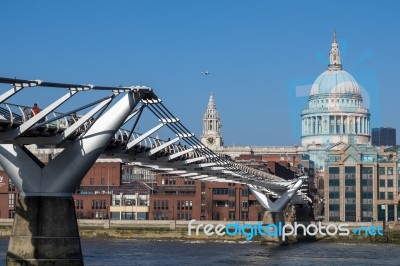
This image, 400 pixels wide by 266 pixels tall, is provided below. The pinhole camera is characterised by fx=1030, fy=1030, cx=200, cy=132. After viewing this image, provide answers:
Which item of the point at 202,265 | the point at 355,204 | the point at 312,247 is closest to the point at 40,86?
the point at 202,265

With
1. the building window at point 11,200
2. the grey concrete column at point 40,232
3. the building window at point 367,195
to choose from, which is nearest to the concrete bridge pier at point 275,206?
the building window at point 367,195

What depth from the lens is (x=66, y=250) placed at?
44.4 m

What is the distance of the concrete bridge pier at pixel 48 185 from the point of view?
43781 mm

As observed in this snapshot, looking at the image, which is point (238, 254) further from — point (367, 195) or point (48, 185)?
point (367, 195)

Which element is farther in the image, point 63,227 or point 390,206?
point 390,206

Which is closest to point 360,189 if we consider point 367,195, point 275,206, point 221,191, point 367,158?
point 367,195

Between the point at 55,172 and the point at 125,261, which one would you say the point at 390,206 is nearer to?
the point at 125,261

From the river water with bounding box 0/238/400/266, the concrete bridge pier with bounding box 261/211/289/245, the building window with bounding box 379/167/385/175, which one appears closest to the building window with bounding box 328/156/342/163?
the building window with bounding box 379/167/385/175

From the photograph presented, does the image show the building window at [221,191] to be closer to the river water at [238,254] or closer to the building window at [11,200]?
the river water at [238,254]

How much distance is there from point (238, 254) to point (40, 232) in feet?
133

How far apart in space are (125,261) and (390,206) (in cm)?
7274

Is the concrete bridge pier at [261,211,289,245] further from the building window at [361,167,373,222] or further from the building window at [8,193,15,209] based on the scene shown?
the building window at [8,193,15,209]

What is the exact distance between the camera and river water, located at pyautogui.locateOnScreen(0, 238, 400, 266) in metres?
72.4

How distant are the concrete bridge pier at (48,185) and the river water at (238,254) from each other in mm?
23061
